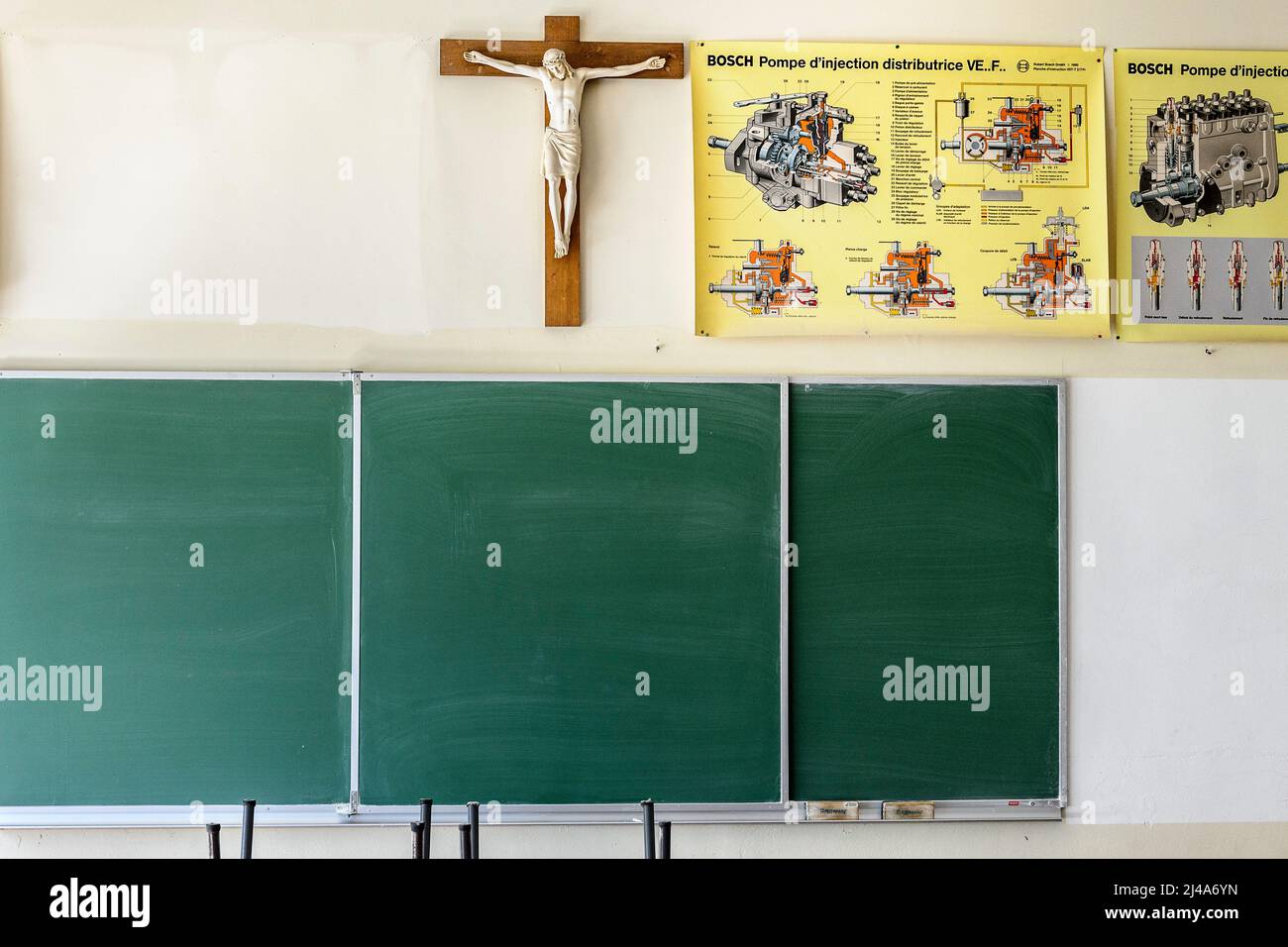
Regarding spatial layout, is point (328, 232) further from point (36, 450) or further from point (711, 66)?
point (711, 66)

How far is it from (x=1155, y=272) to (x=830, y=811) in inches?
68.7

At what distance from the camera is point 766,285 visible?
265 centimetres

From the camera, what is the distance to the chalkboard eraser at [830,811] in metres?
2.60

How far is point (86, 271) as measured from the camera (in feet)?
8.53

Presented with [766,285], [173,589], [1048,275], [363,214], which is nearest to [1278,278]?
[1048,275]

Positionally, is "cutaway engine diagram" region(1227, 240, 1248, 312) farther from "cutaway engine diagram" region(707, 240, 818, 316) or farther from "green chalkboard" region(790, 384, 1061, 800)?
"cutaway engine diagram" region(707, 240, 818, 316)

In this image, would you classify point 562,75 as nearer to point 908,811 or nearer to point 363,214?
point 363,214

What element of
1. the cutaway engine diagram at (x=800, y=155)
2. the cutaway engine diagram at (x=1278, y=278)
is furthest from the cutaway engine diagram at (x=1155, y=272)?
the cutaway engine diagram at (x=800, y=155)

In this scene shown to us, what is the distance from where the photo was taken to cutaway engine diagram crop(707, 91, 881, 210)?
8.72 ft

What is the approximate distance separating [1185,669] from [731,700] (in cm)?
128

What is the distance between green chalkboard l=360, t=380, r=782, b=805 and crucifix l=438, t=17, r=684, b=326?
308 mm

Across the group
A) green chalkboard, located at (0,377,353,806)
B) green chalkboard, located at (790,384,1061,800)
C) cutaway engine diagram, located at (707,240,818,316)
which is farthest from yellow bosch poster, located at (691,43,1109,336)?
green chalkboard, located at (0,377,353,806)

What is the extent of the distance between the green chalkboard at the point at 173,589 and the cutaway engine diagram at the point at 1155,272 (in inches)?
88.2

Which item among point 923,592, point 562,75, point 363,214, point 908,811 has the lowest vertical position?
point 908,811
